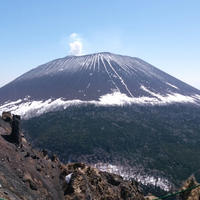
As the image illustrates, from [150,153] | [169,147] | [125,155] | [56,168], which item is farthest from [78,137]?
[56,168]

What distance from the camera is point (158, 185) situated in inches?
4825

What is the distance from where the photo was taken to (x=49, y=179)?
52.8 m

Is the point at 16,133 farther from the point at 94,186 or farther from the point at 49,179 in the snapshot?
the point at 94,186

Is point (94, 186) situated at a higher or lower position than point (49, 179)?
lower

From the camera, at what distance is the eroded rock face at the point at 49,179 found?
42.0 m

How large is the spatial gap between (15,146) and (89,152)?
114 m

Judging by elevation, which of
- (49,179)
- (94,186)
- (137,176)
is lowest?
(137,176)

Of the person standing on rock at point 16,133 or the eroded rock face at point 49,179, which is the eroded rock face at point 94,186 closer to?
the eroded rock face at point 49,179

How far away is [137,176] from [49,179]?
291 feet

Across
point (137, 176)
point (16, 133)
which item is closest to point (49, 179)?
point (16, 133)

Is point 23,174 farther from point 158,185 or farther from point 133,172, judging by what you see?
point 133,172

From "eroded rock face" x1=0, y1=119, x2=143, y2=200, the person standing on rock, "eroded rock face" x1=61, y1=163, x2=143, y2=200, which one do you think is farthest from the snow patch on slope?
the person standing on rock

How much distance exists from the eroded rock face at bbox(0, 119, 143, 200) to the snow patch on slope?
6029 centimetres

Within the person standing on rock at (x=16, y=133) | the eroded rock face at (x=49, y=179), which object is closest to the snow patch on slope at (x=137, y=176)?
the eroded rock face at (x=49, y=179)
